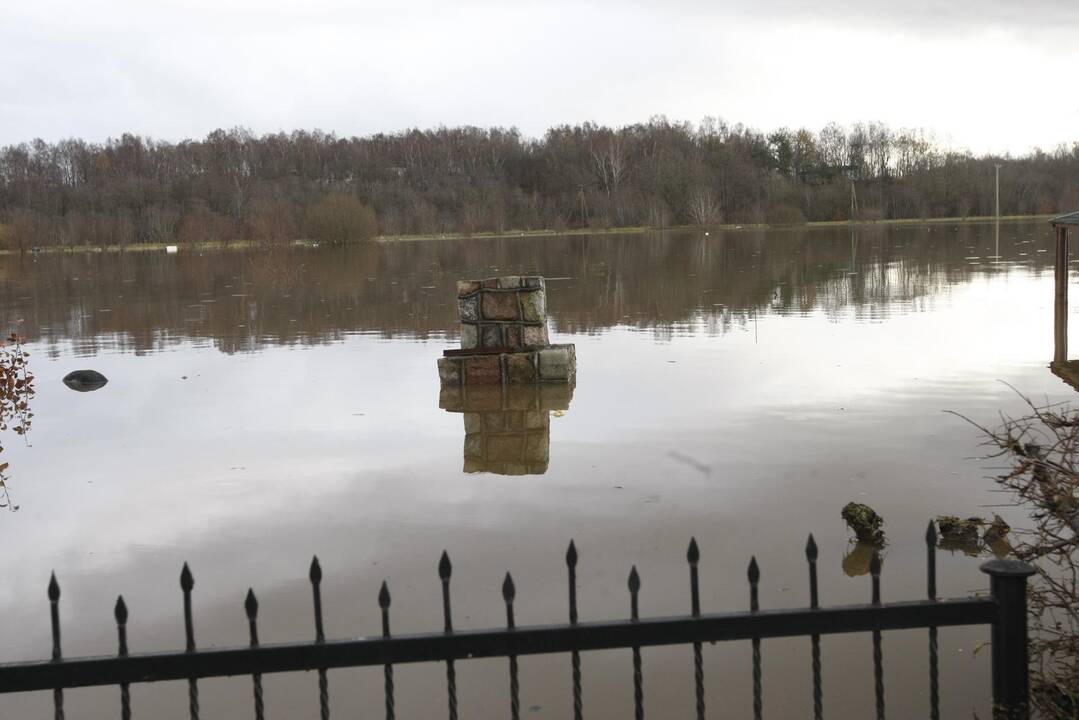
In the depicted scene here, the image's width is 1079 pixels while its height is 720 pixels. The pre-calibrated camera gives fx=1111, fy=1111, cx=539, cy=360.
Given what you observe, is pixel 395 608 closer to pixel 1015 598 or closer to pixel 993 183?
pixel 1015 598

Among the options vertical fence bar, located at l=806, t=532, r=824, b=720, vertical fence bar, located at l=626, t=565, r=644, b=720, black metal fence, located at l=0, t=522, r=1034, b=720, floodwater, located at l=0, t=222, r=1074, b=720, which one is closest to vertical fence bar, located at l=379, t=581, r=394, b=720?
black metal fence, located at l=0, t=522, r=1034, b=720

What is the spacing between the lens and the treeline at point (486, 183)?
10344cm

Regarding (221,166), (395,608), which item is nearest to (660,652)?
(395,608)

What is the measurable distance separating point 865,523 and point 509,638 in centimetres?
387

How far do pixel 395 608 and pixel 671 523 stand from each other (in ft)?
6.83

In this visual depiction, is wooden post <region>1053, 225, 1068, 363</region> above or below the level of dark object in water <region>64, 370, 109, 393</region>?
above

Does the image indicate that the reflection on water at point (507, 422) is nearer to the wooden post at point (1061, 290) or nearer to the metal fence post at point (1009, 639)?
the metal fence post at point (1009, 639)

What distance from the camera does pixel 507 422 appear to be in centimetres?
1080

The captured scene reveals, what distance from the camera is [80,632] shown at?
5.63m

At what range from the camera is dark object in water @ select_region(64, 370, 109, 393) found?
13.8 m

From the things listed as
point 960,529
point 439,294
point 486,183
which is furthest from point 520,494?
point 486,183

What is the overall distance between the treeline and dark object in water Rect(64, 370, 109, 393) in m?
70.1

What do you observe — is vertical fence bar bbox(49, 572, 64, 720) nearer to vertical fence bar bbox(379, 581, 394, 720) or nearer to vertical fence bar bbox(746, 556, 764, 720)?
vertical fence bar bbox(379, 581, 394, 720)

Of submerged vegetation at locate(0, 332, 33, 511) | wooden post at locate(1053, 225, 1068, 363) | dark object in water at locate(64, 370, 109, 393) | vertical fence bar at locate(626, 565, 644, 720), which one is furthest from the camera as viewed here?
wooden post at locate(1053, 225, 1068, 363)
